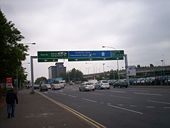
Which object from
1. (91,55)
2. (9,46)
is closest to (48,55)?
(91,55)

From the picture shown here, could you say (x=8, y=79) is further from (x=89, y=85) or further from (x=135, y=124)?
(x=135, y=124)

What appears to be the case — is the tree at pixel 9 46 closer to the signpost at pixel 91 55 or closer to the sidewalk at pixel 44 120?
the sidewalk at pixel 44 120

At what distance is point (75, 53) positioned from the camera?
238 feet

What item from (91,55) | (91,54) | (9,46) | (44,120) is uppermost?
(91,54)

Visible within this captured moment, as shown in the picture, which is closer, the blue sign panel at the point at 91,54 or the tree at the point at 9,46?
the tree at the point at 9,46

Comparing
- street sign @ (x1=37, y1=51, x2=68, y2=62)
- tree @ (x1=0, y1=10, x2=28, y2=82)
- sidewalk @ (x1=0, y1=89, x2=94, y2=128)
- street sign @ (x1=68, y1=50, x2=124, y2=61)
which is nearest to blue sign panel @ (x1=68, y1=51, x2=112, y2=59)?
street sign @ (x1=68, y1=50, x2=124, y2=61)

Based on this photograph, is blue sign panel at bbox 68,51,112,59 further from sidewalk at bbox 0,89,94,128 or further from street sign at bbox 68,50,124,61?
sidewalk at bbox 0,89,94,128

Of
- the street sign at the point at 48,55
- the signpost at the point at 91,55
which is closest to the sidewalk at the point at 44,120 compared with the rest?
the street sign at the point at 48,55

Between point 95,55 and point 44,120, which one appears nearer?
point 44,120

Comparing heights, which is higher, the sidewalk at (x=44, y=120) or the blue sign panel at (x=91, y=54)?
the blue sign panel at (x=91, y=54)

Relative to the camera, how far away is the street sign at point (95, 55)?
72.4 metres

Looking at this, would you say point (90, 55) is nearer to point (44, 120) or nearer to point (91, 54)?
point (91, 54)

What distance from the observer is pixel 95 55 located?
7306 cm

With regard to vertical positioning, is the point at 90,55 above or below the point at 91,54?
below
